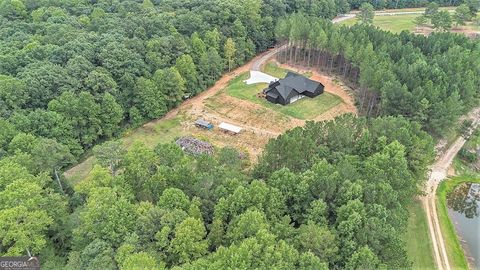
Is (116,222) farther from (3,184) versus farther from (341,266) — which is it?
(341,266)

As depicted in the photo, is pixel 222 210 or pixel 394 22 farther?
pixel 394 22

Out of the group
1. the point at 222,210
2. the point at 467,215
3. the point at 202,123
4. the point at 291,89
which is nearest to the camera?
the point at 222,210

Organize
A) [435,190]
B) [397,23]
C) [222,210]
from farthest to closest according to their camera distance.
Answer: [397,23], [435,190], [222,210]

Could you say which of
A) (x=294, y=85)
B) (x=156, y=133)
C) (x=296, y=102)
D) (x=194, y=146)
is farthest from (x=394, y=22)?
(x=194, y=146)

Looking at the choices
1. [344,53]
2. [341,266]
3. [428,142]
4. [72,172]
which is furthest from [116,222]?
[344,53]

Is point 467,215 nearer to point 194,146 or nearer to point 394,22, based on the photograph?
point 194,146

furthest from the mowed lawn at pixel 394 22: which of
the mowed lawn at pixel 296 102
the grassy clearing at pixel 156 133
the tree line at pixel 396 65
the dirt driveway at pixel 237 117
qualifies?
the grassy clearing at pixel 156 133

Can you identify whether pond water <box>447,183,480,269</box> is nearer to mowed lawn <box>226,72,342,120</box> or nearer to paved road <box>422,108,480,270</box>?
paved road <box>422,108,480,270</box>
